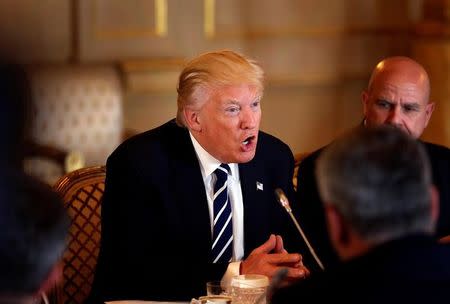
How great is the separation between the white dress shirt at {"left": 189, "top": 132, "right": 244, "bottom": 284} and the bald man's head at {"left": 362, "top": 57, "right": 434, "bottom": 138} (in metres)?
0.56

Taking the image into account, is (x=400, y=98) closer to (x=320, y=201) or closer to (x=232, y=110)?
(x=320, y=201)

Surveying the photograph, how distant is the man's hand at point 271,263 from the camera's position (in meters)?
2.77

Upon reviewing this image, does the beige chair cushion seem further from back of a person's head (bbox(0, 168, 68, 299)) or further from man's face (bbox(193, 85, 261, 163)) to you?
back of a person's head (bbox(0, 168, 68, 299))

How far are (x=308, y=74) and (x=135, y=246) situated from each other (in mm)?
3295

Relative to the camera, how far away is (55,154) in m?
5.00

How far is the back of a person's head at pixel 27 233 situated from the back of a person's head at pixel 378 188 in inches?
18.7

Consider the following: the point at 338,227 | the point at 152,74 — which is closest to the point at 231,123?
the point at 338,227

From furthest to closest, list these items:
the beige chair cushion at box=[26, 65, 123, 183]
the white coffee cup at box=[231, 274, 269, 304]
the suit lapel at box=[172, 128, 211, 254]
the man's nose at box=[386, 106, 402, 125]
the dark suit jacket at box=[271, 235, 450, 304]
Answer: the beige chair cushion at box=[26, 65, 123, 183], the man's nose at box=[386, 106, 402, 125], the suit lapel at box=[172, 128, 211, 254], the white coffee cup at box=[231, 274, 269, 304], the dark suit jacket at box=[271, 235, 450, 304]

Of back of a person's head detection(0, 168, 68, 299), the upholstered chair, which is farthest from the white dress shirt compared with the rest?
back of a person's head detection(0, 168, 68, 299)

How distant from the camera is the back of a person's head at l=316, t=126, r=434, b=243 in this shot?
5.79 ft

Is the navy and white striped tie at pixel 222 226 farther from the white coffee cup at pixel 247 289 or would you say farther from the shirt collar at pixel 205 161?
the white coffee cup at pixel 247 289

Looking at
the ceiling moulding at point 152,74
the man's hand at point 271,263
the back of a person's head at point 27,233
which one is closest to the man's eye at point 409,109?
the man's hand at point 271,263

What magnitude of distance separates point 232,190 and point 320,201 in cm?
30

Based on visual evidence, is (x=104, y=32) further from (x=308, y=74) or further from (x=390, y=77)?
(x=390, y=77)
